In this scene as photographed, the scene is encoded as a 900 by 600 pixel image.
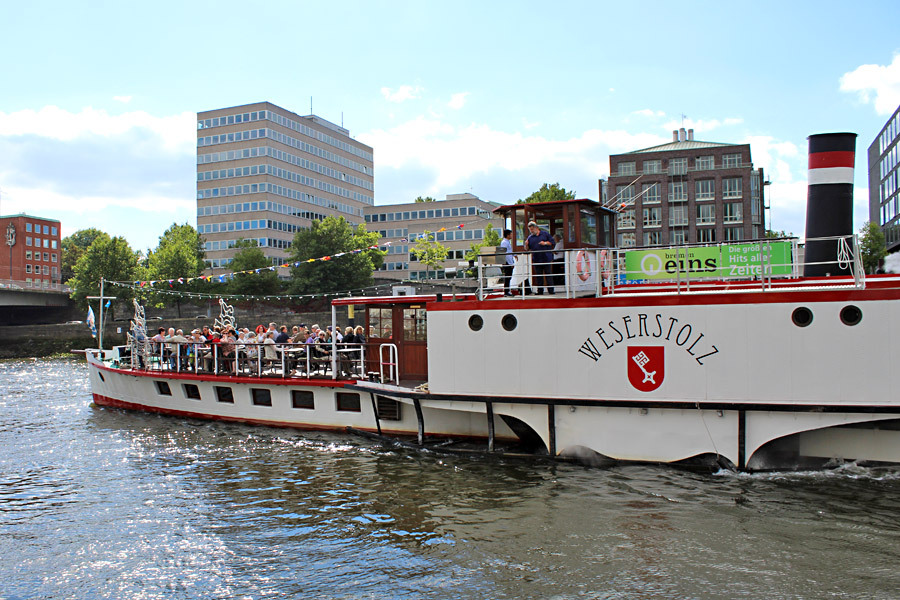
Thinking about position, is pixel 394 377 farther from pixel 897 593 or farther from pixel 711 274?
pixel 897 593

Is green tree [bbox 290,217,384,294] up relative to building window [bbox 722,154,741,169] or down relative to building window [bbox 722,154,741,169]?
down

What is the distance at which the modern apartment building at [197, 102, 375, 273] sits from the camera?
83.7 metres

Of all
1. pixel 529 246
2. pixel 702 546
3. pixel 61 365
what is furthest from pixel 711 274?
pixel 61 365

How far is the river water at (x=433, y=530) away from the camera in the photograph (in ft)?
26.0

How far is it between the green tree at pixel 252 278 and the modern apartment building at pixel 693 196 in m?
34.4

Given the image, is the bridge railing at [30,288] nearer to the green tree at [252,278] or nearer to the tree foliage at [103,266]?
the tree foliage at [103,266]

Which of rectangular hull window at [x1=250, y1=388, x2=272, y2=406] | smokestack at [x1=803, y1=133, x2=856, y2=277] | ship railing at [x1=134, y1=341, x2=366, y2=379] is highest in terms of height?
smokestack at [x1=803, y1=133, x2=856, y2=277]

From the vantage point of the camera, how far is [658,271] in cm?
1449

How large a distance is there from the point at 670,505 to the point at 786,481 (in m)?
2.21

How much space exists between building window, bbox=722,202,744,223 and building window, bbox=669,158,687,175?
5493 mm

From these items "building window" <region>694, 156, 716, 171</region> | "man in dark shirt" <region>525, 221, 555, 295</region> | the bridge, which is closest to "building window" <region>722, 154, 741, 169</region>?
"building window" <region>694, 156, 716, 171</region>

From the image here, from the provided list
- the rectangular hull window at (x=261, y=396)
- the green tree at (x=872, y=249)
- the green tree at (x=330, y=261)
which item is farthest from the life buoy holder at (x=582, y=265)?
the green tree at (x=330, y=261)

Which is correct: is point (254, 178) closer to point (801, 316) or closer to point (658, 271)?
point (658, 271)

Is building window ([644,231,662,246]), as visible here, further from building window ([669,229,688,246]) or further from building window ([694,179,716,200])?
building window ([694,179,716,200])
